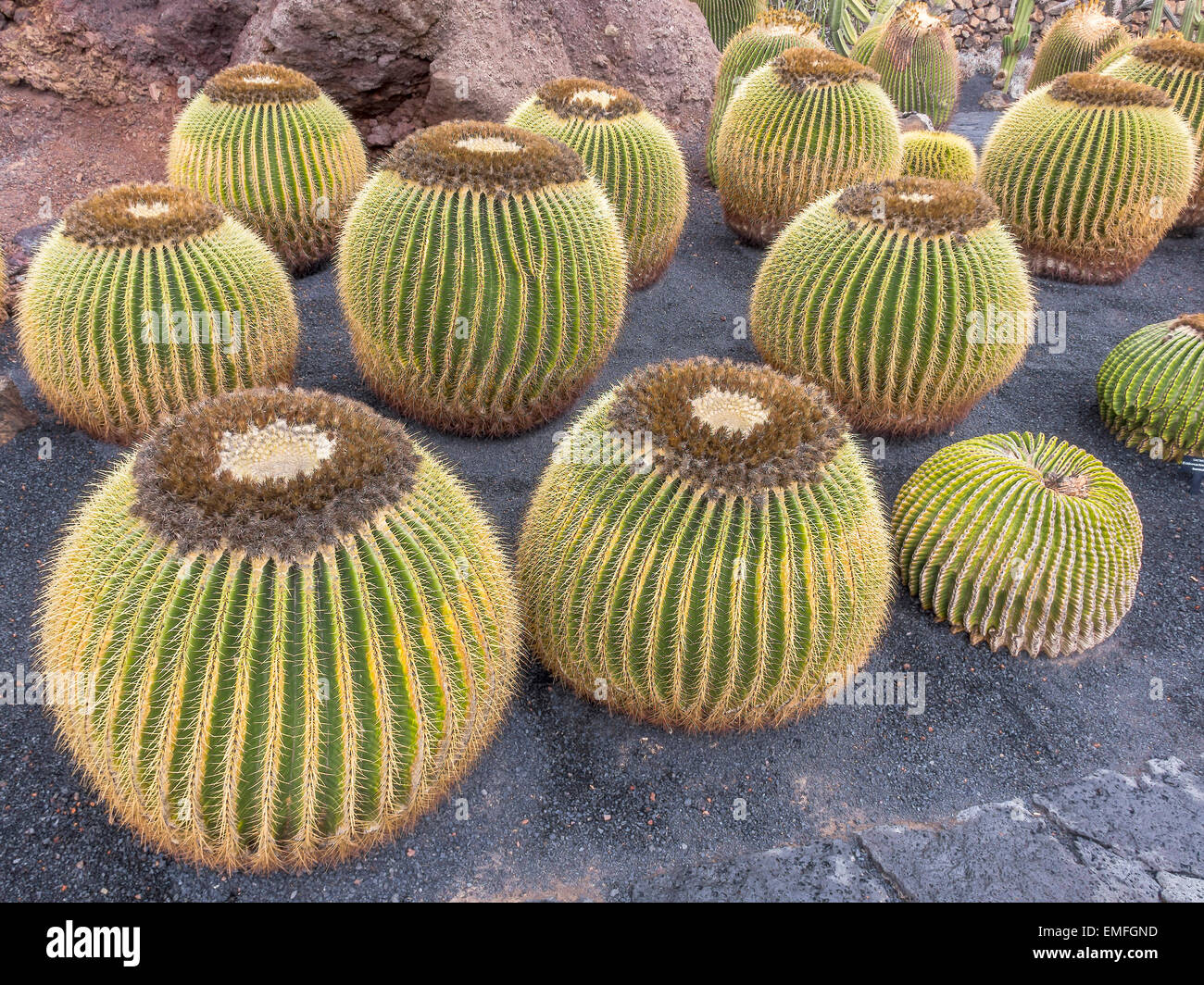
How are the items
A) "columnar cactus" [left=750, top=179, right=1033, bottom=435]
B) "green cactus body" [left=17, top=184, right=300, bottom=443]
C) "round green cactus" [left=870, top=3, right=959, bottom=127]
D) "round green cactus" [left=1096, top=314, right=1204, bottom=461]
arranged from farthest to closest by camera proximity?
1. "round green cactus" [left=870, top=3, right=959, bottom=127]
2. "round green cactus" [left=1096, top=314, right=1204, bottom=461]
3. "columnar cactus" [left=750, top=179, right=1033, bottom=435]
4. "green cactus body" [left=17, top=184, right=300, bottom=443]

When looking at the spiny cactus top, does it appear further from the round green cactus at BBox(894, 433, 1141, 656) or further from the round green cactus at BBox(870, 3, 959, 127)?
the round green cactus at BBox(870, 3, 959, 127)

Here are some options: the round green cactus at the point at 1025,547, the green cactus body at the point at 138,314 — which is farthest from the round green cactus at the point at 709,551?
the green cactus body at the point at 138,314

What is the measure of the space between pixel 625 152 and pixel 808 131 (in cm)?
150

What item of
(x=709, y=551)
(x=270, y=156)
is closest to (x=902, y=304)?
(x=709, y=551)

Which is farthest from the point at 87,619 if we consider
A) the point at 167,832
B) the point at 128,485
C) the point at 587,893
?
the point at 587,893

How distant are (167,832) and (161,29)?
9581mm

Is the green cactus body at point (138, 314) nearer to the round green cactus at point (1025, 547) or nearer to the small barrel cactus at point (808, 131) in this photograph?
the round green cactus at point (1025, 547)

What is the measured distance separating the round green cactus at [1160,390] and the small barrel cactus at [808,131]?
2300 mm

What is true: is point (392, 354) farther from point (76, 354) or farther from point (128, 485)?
point (128, 485)

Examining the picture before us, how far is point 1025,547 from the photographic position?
380cm

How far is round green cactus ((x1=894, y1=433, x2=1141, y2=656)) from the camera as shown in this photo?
3787mm

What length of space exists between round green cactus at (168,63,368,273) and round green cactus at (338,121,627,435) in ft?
5.40

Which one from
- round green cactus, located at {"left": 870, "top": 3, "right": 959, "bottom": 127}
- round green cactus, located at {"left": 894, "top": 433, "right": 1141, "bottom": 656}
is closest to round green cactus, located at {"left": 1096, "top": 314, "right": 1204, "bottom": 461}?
round green cactus, located at {"left": 894, "top": 433, "right": 1141, "bottom": 656}

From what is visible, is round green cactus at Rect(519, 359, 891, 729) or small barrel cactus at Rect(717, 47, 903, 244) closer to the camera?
Answer: round green cactus at Rect(519, 359, 891, 729)
